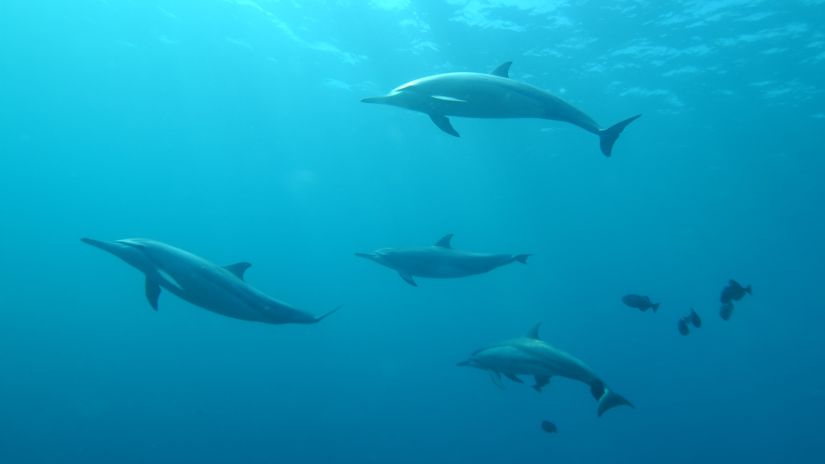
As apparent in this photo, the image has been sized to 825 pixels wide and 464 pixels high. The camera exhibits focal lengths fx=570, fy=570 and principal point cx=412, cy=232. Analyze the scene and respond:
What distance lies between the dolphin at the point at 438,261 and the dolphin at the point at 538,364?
1.15 m

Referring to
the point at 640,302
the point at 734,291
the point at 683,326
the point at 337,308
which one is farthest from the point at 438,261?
the point at 683,326

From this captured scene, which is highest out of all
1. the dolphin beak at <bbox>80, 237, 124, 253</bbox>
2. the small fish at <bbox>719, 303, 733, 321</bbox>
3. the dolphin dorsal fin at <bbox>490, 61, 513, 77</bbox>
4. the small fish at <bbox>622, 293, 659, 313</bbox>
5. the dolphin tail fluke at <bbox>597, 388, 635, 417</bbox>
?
the dolphin dorsal fin at <bbox>490, 61, 513, 77</bbox>

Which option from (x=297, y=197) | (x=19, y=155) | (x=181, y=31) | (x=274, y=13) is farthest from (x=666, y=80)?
(x=19, y=155)

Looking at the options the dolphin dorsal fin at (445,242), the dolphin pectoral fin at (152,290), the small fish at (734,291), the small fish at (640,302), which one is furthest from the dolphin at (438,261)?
the dolphin pectoral fin at (152,290)

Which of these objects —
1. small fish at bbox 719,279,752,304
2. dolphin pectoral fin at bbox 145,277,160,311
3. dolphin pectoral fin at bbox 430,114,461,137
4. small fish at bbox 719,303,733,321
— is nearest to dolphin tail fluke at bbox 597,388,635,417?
small fish at bbox 719,279,752,304

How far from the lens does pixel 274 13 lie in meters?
26.4

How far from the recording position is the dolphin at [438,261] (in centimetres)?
825

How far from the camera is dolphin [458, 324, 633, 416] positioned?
7.19 metres

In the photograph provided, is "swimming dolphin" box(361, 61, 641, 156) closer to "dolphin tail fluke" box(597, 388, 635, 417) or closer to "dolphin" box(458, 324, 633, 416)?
"dolphin" box(458, 324, 633, 416)

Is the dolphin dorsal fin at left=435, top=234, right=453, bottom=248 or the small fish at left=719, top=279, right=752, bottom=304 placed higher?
the dolphin dorsal fin at left=435, top=234, right=453, bottom=248

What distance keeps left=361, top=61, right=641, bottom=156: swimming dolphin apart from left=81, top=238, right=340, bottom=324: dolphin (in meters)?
2.20

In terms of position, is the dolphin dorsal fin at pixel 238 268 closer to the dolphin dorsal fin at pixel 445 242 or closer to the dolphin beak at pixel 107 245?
the dolphin beak at pixel 107 245

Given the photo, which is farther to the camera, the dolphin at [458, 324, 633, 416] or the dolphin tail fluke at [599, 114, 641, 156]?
the dolphin at [458, 324, 633, 416]

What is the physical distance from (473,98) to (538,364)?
3.67m
